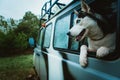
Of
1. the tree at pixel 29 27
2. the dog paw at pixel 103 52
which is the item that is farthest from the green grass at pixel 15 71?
the tree at pixel 29 27

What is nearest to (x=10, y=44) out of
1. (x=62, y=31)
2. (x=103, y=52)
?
(x=62, y=31)

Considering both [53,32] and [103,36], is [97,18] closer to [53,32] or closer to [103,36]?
[103,36]

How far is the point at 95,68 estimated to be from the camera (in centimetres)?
177

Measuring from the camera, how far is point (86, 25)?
2.03 meters

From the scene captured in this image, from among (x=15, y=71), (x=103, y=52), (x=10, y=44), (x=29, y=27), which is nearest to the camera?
(x=103, y=52)

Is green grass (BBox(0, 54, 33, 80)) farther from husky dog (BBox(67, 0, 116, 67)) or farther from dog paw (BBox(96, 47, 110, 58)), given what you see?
dog paw (BBox(96, 47, 110, 58))

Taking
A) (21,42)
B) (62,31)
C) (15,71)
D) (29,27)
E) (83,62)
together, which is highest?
(29,27)

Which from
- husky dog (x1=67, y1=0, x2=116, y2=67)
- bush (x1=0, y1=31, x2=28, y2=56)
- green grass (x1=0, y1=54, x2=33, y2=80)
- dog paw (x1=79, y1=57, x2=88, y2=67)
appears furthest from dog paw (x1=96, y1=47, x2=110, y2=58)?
bush (x1=0, y1=31, x2=28, y2=56)

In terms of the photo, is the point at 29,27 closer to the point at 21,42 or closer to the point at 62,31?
the point at 21,42

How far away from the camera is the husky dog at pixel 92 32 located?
1.89m

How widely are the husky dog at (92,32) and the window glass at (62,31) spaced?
2.42ft

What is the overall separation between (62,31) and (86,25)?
1.19m

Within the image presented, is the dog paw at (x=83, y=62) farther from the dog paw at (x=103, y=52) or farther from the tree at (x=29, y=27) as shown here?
the tree at (x=29, y=27)

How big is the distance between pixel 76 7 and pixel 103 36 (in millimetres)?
657
